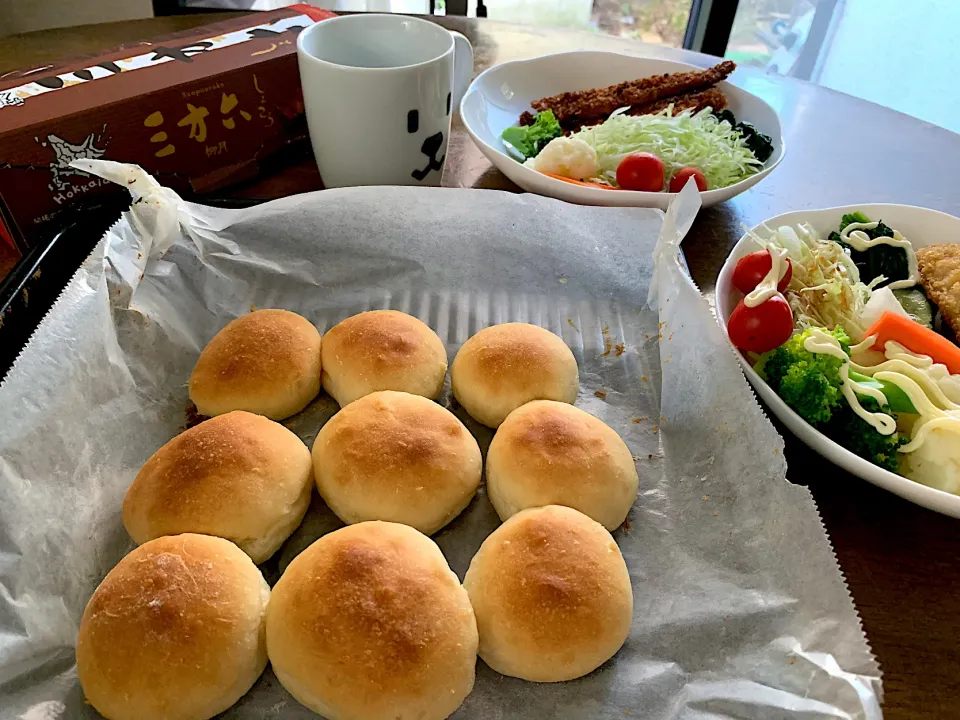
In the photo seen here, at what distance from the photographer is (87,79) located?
4.83ft

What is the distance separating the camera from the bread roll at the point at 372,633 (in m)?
0.90

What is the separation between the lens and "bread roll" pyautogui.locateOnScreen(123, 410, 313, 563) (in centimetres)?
108

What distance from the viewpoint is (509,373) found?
1306mm

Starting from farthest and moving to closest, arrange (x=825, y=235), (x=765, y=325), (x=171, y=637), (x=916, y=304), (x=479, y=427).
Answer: (x=825, y=235) < (x=916, y=304) < (x=479, y=427) < (x=765, y=325) < (x=171, y=637)

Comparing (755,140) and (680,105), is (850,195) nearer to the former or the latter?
(755,140)

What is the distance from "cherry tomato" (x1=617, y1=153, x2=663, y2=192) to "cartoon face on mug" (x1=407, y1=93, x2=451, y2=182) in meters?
0.45

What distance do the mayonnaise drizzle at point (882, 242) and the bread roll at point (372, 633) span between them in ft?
3.71

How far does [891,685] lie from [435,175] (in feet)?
4.51

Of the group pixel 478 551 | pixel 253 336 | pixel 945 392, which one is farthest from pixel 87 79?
pixel 945 392

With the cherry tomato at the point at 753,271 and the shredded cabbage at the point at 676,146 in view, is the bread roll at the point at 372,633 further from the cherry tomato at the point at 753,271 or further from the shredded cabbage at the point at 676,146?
the shredded cabbage at the point at 676,146

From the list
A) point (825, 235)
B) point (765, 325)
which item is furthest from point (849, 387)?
point (825, 235)

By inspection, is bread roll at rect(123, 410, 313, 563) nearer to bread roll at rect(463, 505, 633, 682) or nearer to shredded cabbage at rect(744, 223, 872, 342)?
bread roll at rect(463, 505, 633, 682)

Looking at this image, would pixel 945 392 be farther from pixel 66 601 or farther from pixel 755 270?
pixel 66 601

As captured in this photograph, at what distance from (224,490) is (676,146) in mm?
1440
